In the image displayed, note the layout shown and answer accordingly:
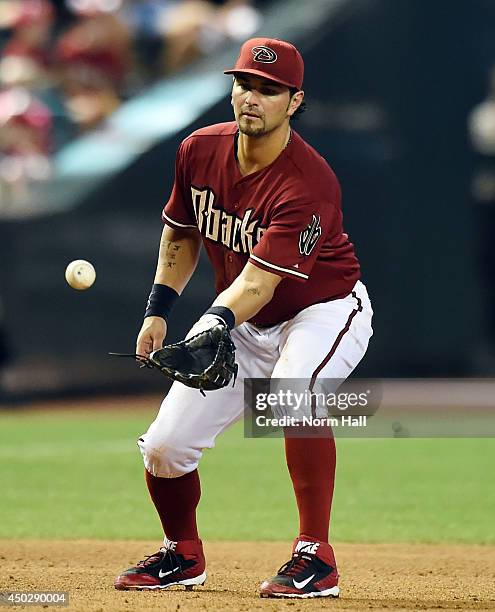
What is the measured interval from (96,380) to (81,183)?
1673 mm

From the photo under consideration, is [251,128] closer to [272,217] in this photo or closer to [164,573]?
[272,217]

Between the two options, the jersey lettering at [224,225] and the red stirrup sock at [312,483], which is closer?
the red stirrup sock at [312,483]

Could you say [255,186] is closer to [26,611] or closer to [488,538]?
[26,611]

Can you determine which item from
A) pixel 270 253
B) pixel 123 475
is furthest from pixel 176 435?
pixel 123 475

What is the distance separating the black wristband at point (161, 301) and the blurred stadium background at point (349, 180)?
19.6ft

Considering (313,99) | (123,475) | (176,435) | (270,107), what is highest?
(313,99)

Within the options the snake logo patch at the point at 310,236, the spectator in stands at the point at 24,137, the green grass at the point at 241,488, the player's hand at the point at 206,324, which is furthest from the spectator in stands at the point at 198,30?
the player's hand at the point at 206,324

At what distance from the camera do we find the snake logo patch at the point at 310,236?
474 centimetres

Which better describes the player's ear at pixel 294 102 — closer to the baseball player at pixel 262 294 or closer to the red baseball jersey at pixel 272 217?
the baseball player at pixel 262 294

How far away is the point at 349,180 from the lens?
11.7 meters

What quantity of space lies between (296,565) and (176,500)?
54 cm

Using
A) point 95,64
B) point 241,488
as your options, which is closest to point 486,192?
point 95,64

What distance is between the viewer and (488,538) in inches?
257

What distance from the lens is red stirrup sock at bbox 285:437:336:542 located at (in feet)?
15.7
